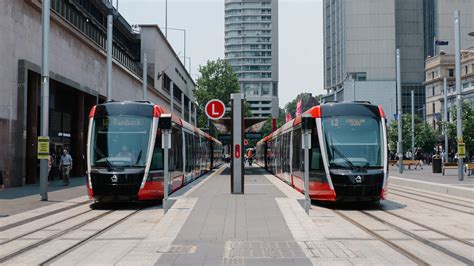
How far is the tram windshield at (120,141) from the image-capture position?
51.0 ft

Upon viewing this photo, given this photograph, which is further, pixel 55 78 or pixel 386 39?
pixel 386 39

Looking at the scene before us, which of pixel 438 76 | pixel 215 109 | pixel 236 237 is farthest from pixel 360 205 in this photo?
pixel 438 76

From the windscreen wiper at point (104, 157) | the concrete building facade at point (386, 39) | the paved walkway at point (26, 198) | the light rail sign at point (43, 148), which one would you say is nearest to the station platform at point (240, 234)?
the paved walkway at point (26, 198)

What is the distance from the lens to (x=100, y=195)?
50.4 feet

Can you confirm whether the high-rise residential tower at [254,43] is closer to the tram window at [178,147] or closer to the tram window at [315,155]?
the tram window at [178,147]

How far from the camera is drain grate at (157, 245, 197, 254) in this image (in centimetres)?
876

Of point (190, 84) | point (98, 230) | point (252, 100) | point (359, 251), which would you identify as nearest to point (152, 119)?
point (98, 230)

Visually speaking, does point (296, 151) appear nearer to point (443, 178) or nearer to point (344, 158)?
point (344, 158)

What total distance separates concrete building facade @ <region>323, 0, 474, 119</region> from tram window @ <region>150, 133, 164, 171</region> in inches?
3407

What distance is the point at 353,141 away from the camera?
1554 cm

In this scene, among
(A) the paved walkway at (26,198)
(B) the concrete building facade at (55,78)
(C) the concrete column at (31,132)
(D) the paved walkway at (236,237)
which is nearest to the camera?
(D) the paved walkway at (236,237)

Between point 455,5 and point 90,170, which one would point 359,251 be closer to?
point 90,170

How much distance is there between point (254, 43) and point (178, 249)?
18639 centimetres

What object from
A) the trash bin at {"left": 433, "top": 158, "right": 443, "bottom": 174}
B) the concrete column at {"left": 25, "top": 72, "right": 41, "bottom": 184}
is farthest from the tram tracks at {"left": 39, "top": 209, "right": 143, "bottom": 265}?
the trash bin at {"left": 433, "top": 158, "right": 443, "bottom": 174}
